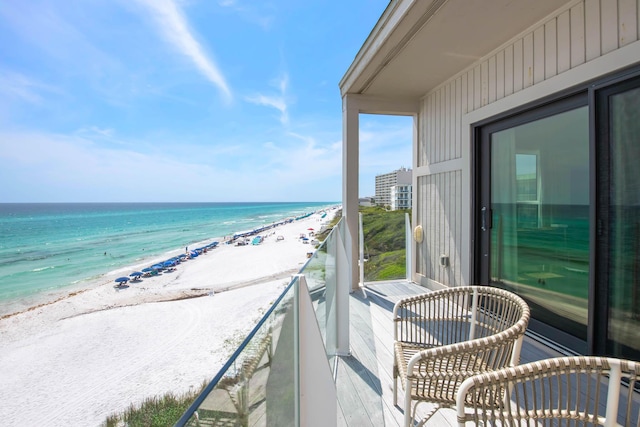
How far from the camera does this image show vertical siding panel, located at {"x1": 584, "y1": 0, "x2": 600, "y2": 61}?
2039 mm

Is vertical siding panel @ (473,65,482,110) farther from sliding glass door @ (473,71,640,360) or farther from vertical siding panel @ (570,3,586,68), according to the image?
vertical siding panel @ (570,3,586,68)

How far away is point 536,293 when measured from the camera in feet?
8.54

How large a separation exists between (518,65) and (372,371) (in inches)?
110

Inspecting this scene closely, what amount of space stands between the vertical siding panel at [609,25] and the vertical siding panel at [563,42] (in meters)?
0.23

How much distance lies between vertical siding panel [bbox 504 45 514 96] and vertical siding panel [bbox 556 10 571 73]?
0.45 m

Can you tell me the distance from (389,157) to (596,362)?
20.9 metres

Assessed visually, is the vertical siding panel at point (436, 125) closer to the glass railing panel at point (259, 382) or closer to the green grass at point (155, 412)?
the glass railing panel at point (259, 382)

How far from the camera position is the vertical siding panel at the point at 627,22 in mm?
1828

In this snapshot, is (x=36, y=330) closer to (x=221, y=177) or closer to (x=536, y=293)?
(x=536, y=293)

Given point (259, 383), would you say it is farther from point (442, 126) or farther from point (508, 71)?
point (442, 126)

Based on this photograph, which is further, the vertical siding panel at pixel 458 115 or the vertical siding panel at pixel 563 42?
the vertical siding panel at pixel 458 115

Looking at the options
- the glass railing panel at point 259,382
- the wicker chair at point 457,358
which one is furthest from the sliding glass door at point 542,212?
the glass railing panel at point 259,382

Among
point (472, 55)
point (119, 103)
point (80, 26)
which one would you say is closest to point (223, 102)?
point (119, 103)

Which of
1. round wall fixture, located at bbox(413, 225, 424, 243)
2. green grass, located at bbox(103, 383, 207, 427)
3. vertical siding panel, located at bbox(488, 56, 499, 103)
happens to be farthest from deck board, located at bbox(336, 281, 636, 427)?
green grass, located at bbox(103, 383, 207, 427)
